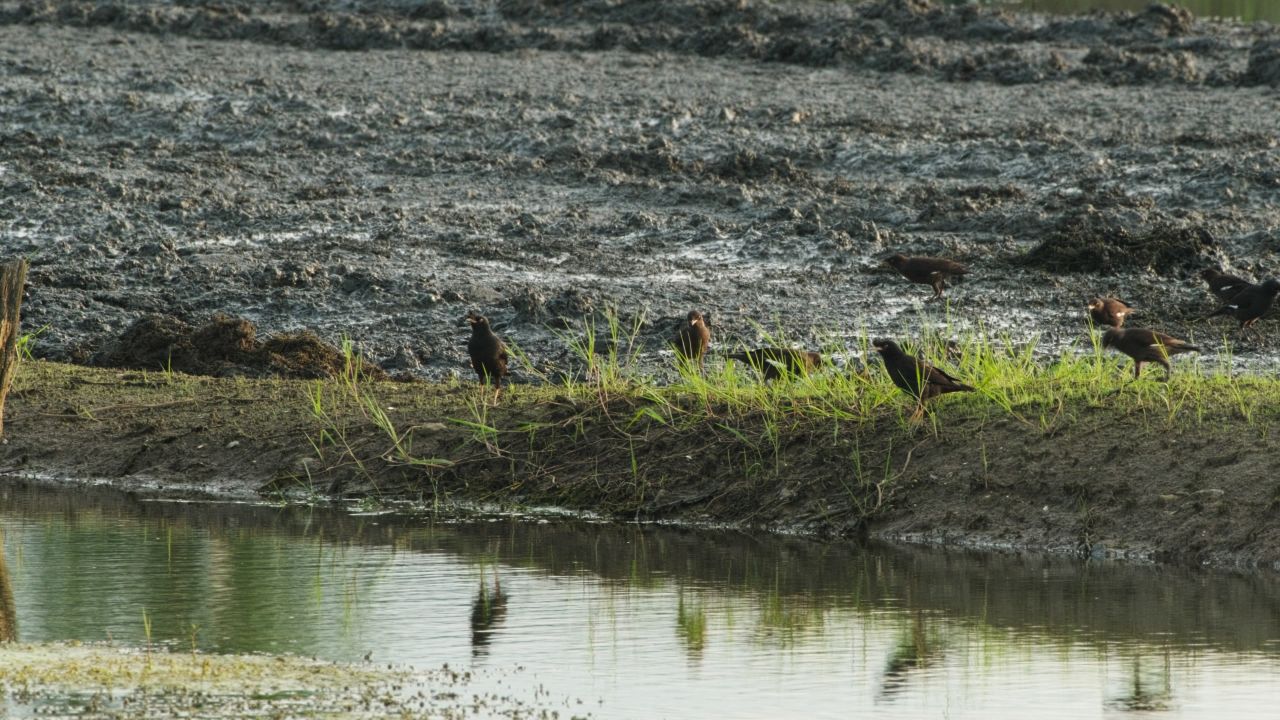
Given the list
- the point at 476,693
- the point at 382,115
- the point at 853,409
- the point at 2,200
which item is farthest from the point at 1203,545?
Result: the point at 382,115

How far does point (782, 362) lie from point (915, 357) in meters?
1.20

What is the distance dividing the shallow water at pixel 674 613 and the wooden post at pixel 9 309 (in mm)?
1207

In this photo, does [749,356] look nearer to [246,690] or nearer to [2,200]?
[246,690]

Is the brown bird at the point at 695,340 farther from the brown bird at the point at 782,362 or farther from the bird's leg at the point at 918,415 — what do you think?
the bird's leg at the point at 918,415

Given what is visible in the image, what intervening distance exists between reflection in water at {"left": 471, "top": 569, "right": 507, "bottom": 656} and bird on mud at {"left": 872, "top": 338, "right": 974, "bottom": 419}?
7.50 ft

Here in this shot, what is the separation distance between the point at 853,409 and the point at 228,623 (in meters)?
3.72

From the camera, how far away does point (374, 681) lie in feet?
23.7

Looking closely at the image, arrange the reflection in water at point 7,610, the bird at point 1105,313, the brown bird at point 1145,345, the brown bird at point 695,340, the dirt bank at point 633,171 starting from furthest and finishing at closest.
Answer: the dirt bank at point 633,171 → the bird at point 1105,313 → the brown bird at point 695,340 → the brown bird at point 1145,345 → the reflection in water at point 7,610

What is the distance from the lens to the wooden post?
11.2 m

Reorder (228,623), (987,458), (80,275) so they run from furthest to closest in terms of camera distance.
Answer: (80,275), (987,458), (228,623)

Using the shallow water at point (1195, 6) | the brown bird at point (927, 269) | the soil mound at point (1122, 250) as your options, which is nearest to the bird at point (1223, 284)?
the soil mound at point (1122, 250)

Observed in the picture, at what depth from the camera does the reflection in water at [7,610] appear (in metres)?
8.02

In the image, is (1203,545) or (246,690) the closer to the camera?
(246,690)

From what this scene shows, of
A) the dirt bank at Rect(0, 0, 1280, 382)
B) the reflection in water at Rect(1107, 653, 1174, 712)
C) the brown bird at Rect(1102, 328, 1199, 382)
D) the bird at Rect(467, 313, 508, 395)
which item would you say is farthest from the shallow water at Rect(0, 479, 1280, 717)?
the dirt bank at Rect(0, 0, 1280, 382)
